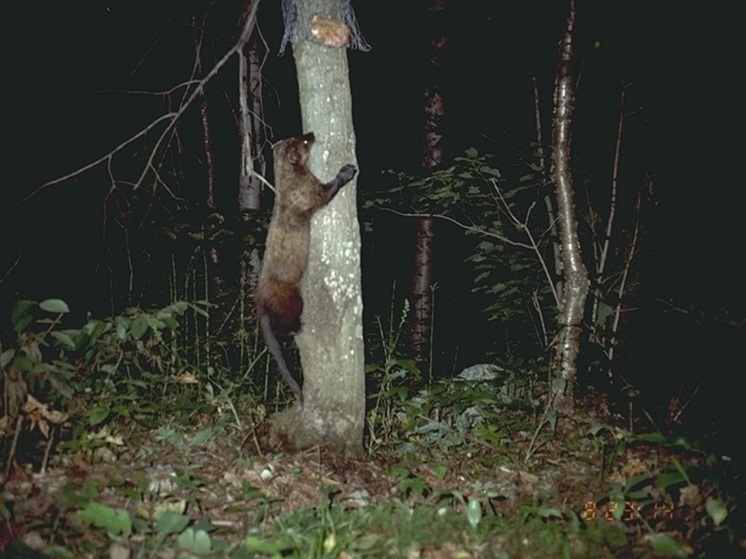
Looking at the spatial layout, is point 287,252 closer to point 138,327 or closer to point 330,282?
point 330,282

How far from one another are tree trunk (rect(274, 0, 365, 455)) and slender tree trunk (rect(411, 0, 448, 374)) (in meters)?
3.23

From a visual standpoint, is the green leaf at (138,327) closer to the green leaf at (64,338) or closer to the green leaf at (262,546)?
the green leaf at (64,338)

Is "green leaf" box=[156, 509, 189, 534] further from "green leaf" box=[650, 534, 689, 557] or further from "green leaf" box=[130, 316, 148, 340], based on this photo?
"green leaf" box=[650, 534, 689, 557]

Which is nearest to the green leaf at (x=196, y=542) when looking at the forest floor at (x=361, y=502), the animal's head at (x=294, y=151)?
the forest floor at (x=361, y=502)

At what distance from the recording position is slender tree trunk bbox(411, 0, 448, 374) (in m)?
7.22

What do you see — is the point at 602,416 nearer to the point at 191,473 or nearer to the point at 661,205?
the point at 661,205

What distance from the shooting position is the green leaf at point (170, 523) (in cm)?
266

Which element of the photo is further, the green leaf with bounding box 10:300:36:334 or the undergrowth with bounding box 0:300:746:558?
the green leaf with bounding box 10:300:36:334

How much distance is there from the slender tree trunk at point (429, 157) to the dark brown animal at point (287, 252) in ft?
10.1

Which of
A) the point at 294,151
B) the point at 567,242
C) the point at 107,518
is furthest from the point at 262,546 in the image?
the point at 567,242

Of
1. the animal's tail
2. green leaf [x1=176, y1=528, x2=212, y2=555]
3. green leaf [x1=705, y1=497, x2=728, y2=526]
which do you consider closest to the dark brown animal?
the animal's tail

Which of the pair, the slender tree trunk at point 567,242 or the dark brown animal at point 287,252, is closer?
the dark brown animal at point 287,252

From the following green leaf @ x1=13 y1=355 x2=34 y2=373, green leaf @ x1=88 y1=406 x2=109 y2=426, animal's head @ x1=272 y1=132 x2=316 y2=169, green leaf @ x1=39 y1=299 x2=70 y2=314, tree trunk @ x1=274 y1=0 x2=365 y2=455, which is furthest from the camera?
animal's head @ x1=272 y1=132 x2=316 y2=169

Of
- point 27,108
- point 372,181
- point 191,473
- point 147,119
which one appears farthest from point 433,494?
point 147,119
